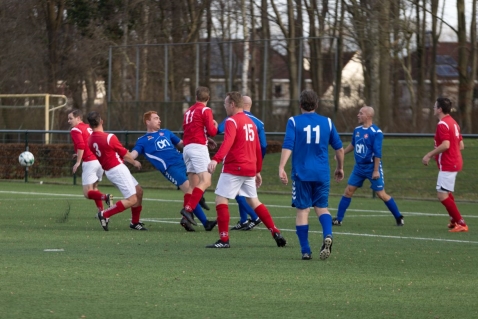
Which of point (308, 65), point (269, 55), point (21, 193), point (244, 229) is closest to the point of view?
point (244, 229)

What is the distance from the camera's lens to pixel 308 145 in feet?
33.6

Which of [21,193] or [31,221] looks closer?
[31,221]

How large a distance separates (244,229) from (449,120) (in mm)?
3252

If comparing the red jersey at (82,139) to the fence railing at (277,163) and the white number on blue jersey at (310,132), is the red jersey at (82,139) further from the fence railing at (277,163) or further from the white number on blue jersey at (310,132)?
the fence railing at (277,163)

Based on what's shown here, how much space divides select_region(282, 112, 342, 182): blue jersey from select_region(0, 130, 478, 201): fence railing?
1150 centimetres

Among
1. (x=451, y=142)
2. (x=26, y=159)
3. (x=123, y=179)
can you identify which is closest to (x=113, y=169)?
(x=123, y=179)

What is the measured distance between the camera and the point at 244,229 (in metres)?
14.0

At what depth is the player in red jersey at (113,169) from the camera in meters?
13.4

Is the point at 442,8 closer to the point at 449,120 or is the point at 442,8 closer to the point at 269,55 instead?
the point at 269,55

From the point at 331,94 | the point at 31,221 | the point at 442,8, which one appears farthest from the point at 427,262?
the point at 442,8

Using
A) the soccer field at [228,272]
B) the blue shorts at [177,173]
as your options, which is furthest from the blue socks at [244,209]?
the blue shorts at [177,173]

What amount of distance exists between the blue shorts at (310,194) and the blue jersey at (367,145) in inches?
193

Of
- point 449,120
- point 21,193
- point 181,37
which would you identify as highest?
point 181,37

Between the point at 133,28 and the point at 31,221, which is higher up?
the point at 133,28
